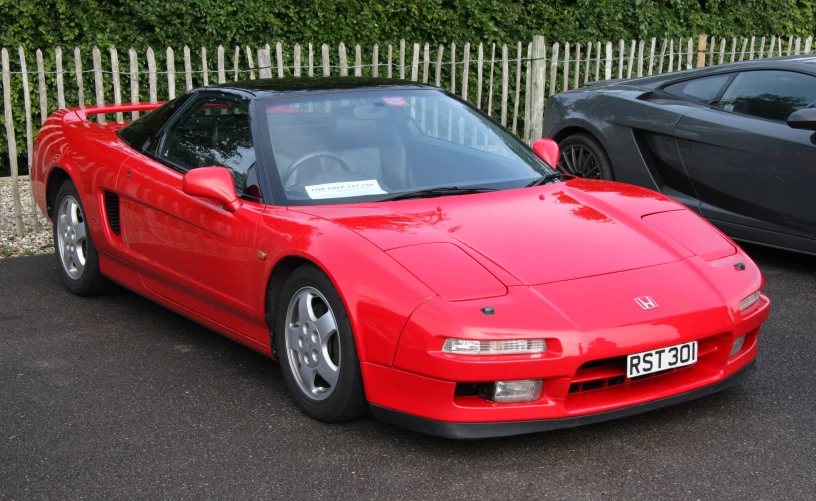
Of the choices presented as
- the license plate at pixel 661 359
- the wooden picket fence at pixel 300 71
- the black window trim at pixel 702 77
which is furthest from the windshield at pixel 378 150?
the wooden picket fence at pixel 300 71

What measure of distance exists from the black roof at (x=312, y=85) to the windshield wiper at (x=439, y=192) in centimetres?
81

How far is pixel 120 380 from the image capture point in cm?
454

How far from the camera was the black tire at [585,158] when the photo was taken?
24.1 feet

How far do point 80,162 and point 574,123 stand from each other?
3707mm

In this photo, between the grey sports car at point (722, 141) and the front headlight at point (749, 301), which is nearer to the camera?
the front headlight at point (749, 301)

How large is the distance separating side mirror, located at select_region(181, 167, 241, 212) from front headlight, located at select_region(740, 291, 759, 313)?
7.10 feet

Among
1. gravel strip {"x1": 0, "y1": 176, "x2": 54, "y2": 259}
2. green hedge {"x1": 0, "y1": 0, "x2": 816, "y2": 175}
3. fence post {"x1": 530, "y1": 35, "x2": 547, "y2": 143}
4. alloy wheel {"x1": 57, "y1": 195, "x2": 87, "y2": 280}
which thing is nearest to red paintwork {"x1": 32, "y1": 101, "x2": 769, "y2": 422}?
alloy wheel {"x1": 57, "y1": 195, "x2": 87, "y2": 280}

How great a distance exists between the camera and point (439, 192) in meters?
4.48

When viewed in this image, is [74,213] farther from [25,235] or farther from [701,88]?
[701,88]

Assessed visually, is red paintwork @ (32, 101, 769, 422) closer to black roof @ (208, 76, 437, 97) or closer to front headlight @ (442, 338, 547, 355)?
front headlight @ (442, 338, 547, 355)

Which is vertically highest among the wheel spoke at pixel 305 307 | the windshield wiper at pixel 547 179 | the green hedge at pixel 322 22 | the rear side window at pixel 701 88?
the green hedge at pixel 322 22

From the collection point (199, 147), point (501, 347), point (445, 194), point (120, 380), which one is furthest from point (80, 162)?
point (501, 347)

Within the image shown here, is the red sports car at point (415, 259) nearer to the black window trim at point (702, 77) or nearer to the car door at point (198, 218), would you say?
the car door at point (198, 218)

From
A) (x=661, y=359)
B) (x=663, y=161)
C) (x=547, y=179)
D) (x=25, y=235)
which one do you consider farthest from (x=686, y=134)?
(x=25, y=235)
